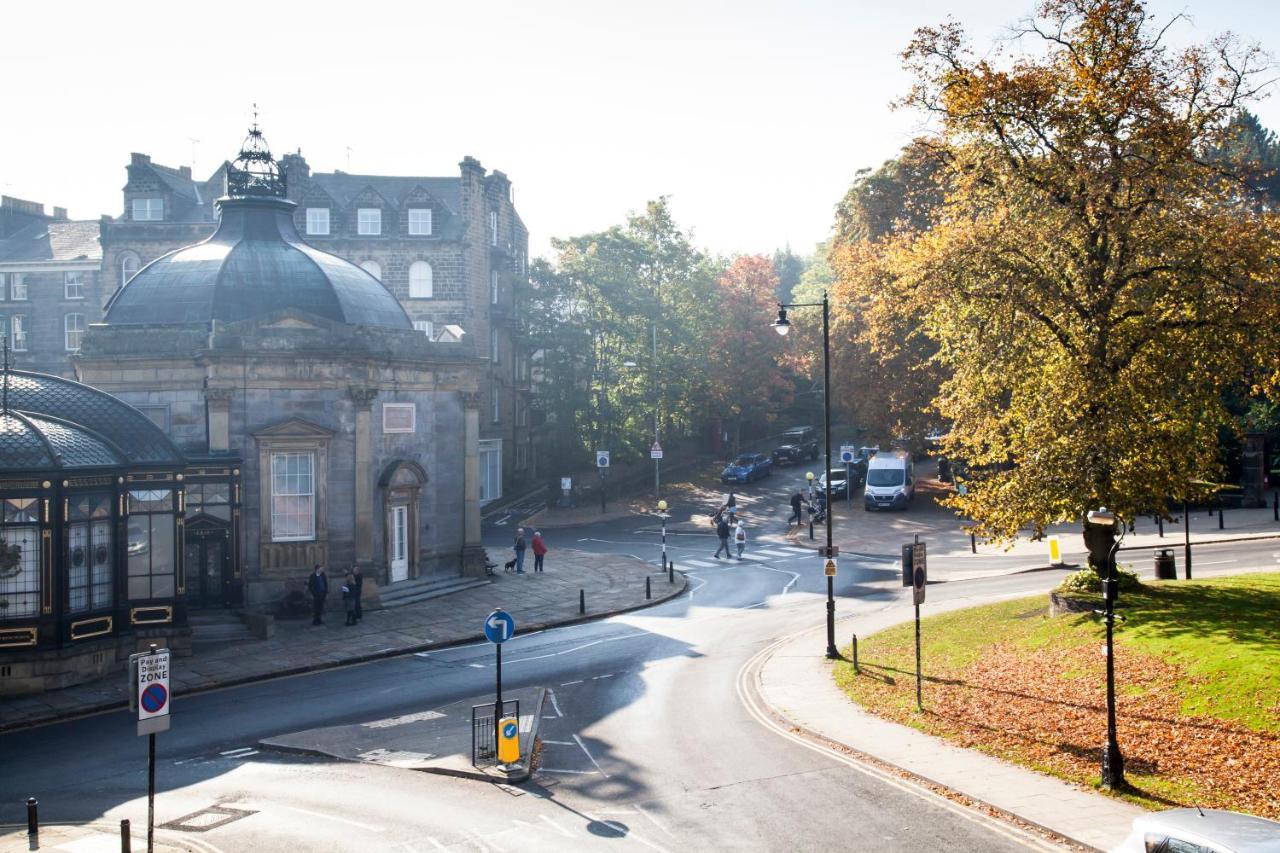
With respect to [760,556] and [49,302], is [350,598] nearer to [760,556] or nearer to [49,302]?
[760,556]

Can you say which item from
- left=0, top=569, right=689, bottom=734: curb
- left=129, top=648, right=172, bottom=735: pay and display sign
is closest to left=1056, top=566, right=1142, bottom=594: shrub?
left=0, top=569, right=689, bottom=734: curb

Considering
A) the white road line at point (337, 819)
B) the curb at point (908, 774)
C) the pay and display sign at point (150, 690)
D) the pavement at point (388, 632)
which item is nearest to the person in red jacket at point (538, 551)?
the pavement at point (388, 632)

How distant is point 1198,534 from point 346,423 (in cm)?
3288

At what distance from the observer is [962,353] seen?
26516mm

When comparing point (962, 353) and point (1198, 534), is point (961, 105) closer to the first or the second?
point (962, 353)

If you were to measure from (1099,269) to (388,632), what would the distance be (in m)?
22.1

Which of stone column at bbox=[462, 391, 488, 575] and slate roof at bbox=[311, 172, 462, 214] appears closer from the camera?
stone column at bbox=[462, 391, 488, 575]

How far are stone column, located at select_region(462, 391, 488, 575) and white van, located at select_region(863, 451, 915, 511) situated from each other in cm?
2193

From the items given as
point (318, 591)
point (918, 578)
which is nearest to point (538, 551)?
point (318, 591)

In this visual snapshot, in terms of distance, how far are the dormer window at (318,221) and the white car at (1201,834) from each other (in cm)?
6131

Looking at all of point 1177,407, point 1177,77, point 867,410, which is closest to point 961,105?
point 1177,77

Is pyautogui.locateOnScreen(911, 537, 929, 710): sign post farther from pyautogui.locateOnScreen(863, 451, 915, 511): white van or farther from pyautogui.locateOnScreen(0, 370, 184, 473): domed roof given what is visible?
pyautogui.locateOnScreen(863, 451, 915, 511): white van

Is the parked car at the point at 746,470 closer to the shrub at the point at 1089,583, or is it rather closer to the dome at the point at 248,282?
the dome at the point at 248,282

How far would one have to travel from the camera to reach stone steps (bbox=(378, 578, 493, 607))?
117ft
